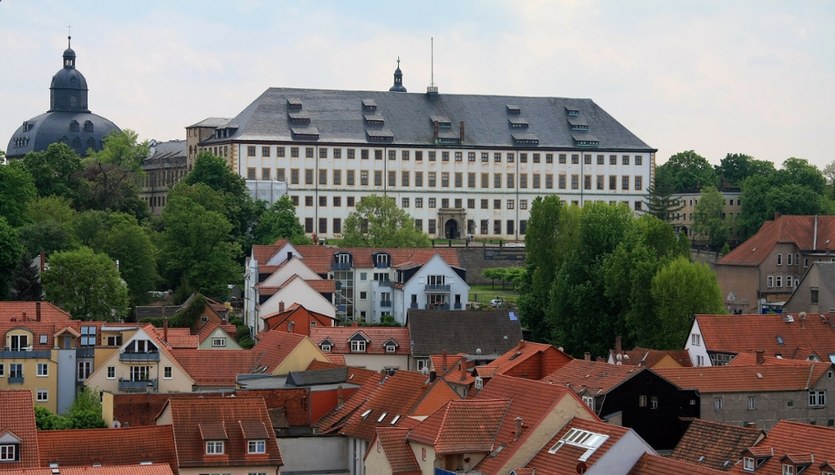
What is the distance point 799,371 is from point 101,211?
64933mm

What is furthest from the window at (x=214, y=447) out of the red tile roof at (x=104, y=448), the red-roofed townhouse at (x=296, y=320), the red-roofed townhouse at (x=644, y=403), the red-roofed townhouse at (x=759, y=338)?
the red-roofed townhouse at (x=296, y=320)

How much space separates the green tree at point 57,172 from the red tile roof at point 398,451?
8133 cm

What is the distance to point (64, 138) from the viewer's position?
192m

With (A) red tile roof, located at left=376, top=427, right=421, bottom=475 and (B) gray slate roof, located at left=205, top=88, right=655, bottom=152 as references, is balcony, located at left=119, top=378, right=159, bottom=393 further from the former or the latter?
(B) gray slate roof, located at left=205, top=88, right=655, bottom=152

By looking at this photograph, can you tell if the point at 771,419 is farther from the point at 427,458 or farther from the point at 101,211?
the point at 101,211

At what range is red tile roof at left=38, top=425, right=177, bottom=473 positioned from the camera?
53062mm

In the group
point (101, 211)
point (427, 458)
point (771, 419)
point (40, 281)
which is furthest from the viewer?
point (101, 211)

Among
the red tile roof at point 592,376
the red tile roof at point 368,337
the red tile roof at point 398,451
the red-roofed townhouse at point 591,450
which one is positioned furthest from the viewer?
the red tile roof at point 368,337

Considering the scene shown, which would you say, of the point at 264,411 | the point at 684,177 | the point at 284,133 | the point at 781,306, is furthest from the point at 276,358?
the point at 684,177

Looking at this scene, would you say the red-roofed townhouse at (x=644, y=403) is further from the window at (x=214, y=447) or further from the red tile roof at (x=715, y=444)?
the window at (x=214, y=447)

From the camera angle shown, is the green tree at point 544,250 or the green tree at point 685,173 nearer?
the green tree at point 544,250

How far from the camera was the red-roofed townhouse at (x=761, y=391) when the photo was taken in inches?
2714

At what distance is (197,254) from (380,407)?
170 feet

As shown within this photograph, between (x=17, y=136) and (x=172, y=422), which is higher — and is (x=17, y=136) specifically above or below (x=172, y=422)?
above
